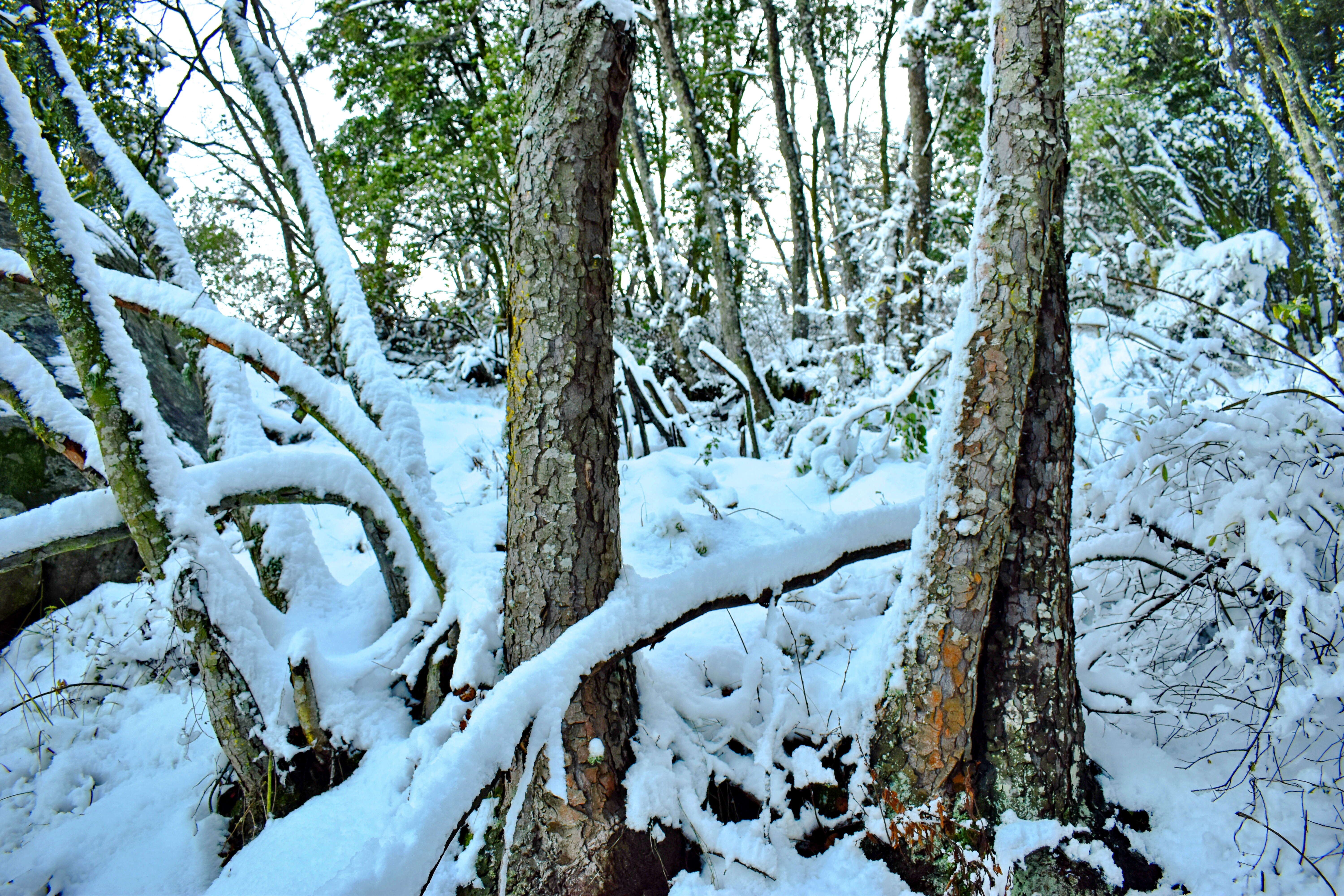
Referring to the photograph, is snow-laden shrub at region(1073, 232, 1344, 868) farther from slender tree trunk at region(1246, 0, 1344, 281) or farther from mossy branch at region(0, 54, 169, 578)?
slender tree trunk at region(1246, 0, 1344, 281)

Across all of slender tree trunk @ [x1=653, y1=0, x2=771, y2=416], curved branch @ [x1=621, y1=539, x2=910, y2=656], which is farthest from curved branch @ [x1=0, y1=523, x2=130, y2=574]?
slender tree trunk @ [x1=653, y1=0, x2=771, y2=416]

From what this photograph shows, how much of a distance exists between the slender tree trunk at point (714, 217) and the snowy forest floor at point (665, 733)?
259 centimetres

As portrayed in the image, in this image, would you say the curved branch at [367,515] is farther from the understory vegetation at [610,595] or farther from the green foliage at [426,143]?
the green foliage at [426,143]

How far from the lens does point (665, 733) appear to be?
6.98 ft

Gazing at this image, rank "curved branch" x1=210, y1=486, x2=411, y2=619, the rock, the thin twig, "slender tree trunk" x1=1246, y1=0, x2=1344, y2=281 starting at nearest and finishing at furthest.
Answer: the thin twig, "curved branch" x1=210, y1=486, x2=411, y2=619, the rock, "slender tree trunk" x1=1246, y1=0, x2=1344, y2=281

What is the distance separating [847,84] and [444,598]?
14035 millimetres

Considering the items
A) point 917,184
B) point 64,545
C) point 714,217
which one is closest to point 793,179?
point 917,184

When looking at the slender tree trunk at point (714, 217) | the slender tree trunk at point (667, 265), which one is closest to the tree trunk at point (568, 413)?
the slender tree trunk at point (714, 217)

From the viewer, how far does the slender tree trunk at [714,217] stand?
6.16m

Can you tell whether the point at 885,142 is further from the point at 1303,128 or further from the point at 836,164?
the point at 1303,128

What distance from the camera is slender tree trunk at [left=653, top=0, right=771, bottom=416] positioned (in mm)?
6160

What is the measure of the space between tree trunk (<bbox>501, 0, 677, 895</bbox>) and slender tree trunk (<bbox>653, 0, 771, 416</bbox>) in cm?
449

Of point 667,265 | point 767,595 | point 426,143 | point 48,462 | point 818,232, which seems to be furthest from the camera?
point 818,232

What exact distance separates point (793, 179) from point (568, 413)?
7864 mm
